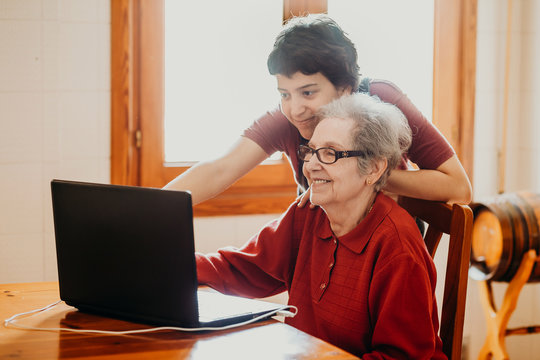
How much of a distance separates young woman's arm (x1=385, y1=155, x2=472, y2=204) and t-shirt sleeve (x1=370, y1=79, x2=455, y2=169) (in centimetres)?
3

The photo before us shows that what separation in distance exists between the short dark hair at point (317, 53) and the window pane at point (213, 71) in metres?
1.07

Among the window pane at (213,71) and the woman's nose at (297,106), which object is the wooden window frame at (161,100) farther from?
the woman's nose at (297,106)

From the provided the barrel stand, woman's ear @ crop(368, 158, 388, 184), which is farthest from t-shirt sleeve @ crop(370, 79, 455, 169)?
the barrel stand

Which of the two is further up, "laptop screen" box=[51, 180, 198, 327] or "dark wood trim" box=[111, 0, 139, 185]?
"dark wood trim" box=[111, 0, 139, 185]

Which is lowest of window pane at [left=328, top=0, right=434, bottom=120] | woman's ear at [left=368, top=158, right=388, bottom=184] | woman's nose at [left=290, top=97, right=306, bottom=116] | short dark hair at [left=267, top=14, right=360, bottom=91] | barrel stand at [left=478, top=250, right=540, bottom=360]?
barrel stand at [left=478, top=250, right=540, bottom=360]

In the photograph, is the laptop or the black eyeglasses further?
the black eyeglasses

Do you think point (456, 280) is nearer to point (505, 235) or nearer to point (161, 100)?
point (505, 235)

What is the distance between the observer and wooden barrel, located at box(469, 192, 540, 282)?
8.19 ft

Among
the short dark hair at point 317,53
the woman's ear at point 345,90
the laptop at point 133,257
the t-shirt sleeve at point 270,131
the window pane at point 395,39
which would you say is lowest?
the laptop at point 133,257

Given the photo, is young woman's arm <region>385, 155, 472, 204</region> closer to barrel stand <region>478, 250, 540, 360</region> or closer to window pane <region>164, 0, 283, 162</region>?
barrel stand <region>478, 250, 540, 360</region>

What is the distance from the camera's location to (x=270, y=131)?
1922mm

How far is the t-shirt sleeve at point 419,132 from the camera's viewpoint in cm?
174

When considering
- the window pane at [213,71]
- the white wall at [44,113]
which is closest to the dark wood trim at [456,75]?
the window pane at [213,71]

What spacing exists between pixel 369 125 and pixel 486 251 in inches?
54.0
